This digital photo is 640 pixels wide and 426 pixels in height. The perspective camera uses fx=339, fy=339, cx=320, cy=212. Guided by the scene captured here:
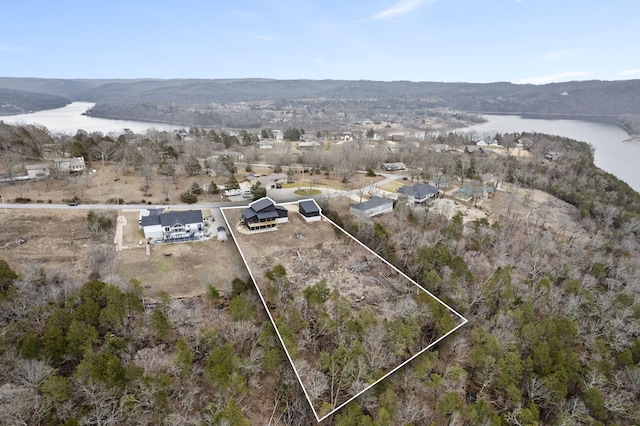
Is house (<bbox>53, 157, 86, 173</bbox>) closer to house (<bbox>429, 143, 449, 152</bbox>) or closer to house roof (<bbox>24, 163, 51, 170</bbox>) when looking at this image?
house roof (<bbox>24, 163, 51, 170</bbox>)

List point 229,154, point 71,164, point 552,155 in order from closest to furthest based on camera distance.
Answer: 1. point 71,164
2. point 229,154
3. point 552,155

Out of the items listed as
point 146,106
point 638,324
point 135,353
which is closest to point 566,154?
point 638,324

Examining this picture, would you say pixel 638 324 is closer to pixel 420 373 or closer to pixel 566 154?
pixel 420 373

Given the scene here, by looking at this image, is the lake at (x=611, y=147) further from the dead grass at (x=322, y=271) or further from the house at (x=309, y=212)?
the house at (x=309, y=212)

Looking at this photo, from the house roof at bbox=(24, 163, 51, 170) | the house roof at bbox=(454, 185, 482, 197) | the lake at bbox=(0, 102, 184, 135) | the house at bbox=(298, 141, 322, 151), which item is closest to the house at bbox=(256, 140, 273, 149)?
the house at bbox=(298, 141, 322, 151)

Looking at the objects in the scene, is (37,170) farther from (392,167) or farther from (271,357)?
(392,167)

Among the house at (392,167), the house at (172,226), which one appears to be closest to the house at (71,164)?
the house at (172,226)

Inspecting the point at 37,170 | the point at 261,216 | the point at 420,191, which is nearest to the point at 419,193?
the point at 420,191
